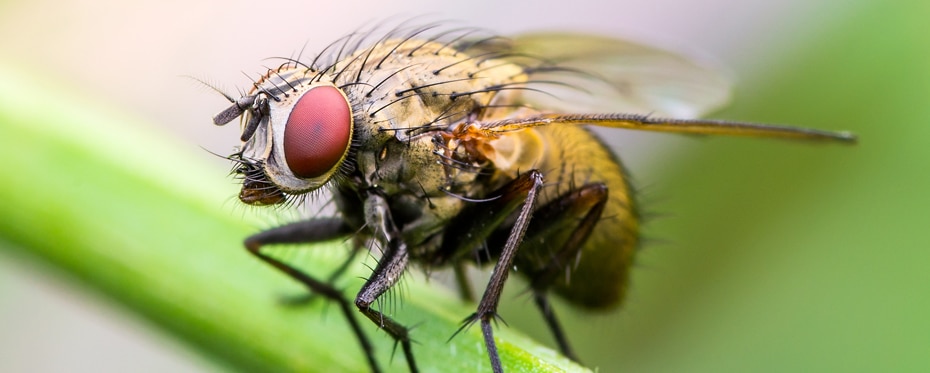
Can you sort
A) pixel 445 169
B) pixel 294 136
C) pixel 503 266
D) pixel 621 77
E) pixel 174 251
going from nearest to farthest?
pixel 294 136 < pixel 503 266 < pixel 445 169 < pixel 174 251 < pixel 621 77

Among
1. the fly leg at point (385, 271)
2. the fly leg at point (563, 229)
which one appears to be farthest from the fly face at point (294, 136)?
→ the fly leg at point (563, 229)

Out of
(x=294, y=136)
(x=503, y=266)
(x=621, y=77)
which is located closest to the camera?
(x=294, y=136)

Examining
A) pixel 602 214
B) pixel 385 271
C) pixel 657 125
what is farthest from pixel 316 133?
pixel 602 214

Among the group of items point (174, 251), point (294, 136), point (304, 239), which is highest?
point (294, 136)

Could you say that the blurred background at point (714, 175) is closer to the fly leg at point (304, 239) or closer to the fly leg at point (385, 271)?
the fly leg at point (304, 239)

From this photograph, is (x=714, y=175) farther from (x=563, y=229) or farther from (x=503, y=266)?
(x=503, y=266)

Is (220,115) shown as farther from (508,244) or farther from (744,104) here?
(744,104)
